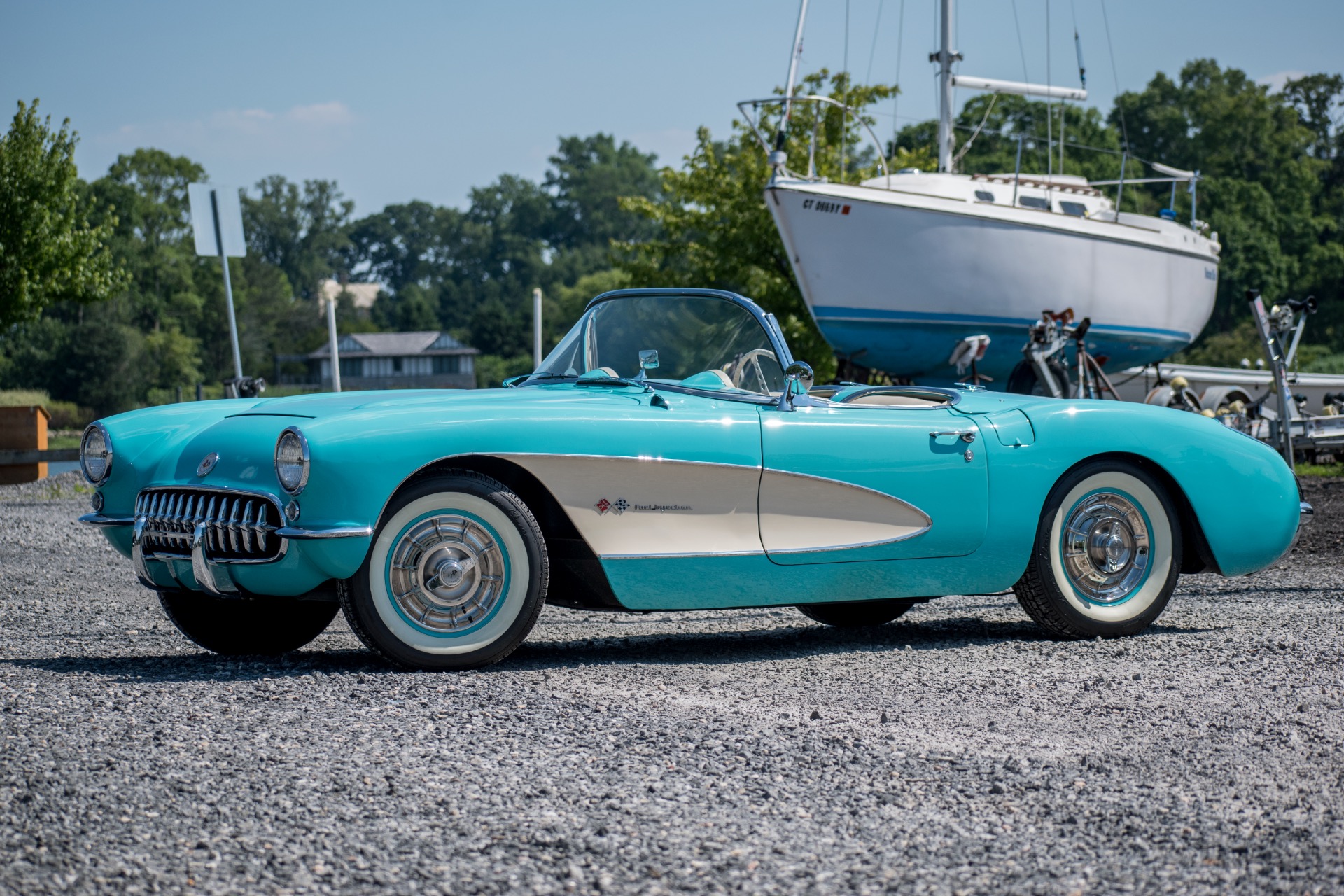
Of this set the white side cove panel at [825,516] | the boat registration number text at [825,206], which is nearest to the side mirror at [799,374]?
the white side cove panel at [825,516]

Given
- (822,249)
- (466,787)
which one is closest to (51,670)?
(466,787)

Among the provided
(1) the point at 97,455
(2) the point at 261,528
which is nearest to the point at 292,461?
(2) the point at 261,528

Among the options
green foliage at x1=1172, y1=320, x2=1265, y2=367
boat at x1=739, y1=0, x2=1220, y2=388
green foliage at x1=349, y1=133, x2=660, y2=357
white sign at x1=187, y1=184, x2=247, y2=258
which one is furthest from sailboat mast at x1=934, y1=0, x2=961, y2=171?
green foliage at x1=349, y1=133, x2=660, y2=357

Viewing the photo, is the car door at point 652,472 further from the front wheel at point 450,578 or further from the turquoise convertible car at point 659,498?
the front wheel at point 450,578

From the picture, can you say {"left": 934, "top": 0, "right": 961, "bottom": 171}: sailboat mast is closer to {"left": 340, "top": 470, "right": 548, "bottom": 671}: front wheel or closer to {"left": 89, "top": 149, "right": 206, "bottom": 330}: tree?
{"left": 340, "top": 470, "right": 548, "bottom": 671}: front wheel

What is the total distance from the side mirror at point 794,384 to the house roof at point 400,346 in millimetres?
102174

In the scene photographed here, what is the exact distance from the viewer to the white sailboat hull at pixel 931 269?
776 inches

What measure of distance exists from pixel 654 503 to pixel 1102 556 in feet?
6.79

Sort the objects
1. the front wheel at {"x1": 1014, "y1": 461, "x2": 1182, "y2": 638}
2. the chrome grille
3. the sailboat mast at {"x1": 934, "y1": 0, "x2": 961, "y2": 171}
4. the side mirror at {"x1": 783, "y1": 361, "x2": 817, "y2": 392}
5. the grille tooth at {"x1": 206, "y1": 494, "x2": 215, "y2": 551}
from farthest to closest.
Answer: the sailboat mast at {"x1": 934, "y1": 0, "x2": 961, "y2": 171}, the front wheel at {"x1": 1014, "y1": 461, "x2": 1182, "y2": 638}, the side mirror at {"x1": 783, "y1": 361, "x2": 817, "y2": 392}, the grille tooth at {"x1": 206, "y1": 494, "x2": 215, "y2": 551}, the chrome grille

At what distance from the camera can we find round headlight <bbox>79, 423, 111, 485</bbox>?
5461 mm

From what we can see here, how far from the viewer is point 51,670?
467 cm

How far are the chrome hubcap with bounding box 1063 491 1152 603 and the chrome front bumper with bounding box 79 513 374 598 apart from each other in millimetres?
2912

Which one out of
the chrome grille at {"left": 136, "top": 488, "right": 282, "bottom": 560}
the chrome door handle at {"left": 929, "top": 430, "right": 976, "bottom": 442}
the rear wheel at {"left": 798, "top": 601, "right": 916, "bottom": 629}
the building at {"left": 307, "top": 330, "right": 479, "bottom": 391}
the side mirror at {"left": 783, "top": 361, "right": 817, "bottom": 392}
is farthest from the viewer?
Answer: the building at {"left": 307, "top": 330, "right": 479, "bottom": 391}

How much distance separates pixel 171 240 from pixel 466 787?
318ft
